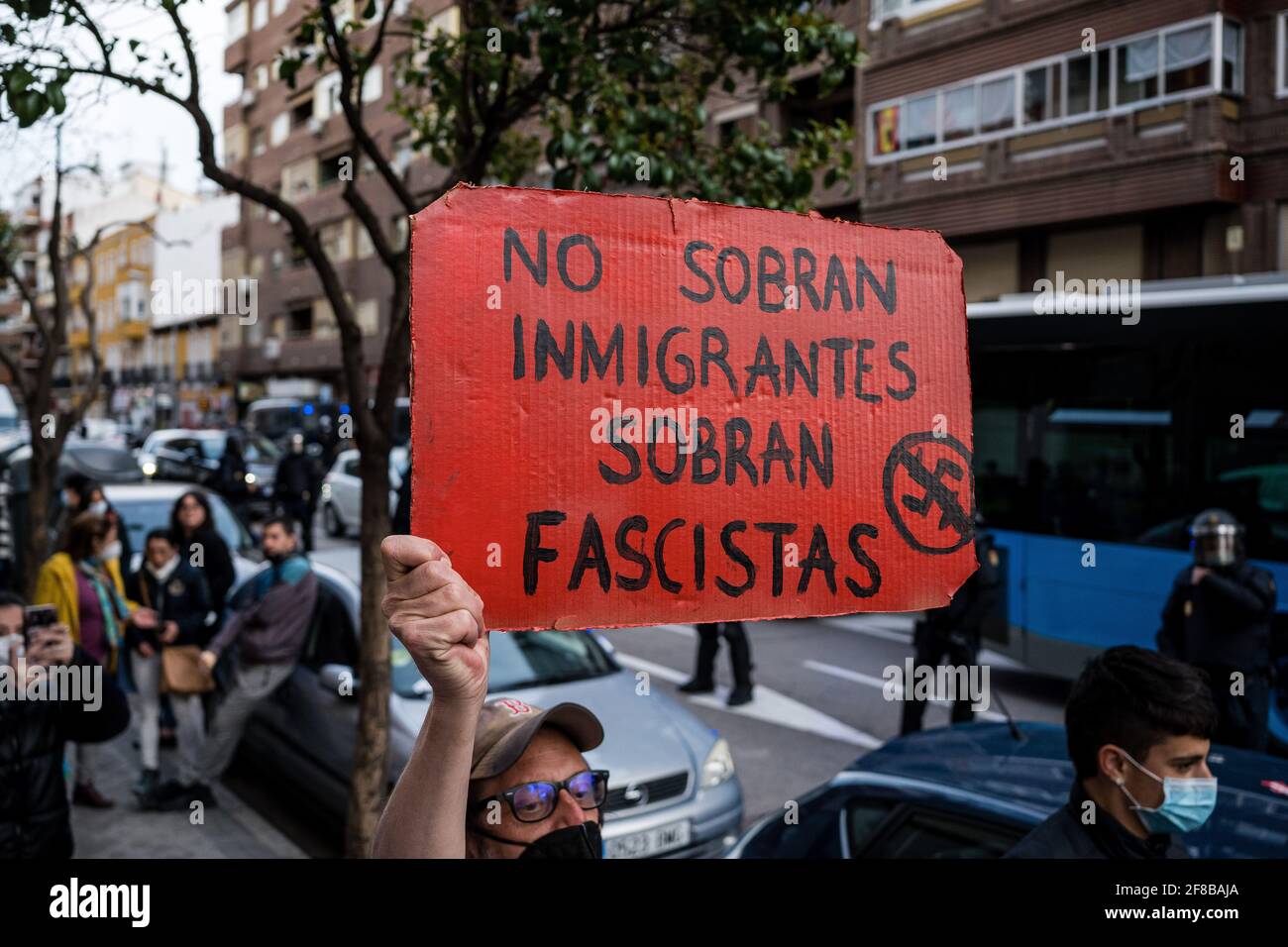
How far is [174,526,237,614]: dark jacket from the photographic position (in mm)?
7406

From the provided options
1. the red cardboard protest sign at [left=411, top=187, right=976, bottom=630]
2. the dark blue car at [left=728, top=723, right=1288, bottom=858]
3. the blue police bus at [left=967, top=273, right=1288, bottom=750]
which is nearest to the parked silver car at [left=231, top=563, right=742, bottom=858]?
the dark blue car at [left=728, top=723, right=1288, bottom=858]

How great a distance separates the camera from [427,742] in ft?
4.91

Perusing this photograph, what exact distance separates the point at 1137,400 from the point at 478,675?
29.0ft

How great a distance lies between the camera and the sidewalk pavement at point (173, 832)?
581 cm

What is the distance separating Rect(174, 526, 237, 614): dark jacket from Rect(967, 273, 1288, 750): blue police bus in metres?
6.60

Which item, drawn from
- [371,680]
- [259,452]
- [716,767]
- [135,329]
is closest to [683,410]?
[371,680]

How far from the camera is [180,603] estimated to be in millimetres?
6891

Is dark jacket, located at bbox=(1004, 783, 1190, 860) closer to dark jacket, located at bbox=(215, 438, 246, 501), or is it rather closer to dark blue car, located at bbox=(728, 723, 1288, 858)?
dark blue car, located at bbox=(728, 723, 1288, 858)

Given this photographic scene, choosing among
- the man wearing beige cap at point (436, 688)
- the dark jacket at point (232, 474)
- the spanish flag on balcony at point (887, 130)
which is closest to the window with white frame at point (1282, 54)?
the spanish flag on balcony at point (887, 130)

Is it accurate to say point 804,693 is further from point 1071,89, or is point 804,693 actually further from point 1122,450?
point 1071,89

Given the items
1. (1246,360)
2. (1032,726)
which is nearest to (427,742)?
(1032,726)

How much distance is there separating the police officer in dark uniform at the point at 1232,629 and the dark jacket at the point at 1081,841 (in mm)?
4100

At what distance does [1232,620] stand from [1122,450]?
346 centimetres
